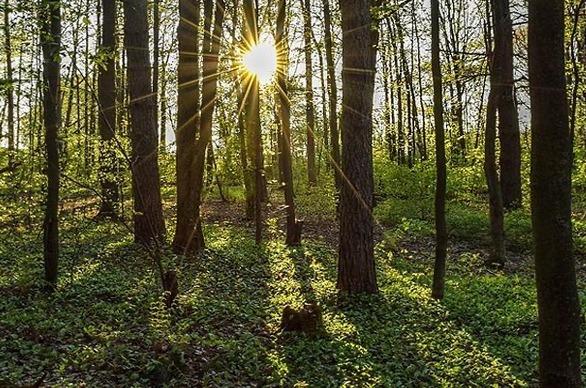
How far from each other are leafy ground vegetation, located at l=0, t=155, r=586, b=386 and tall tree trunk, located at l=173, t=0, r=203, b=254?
705mm

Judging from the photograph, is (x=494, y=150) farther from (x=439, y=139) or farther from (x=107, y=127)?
(x=107, y=127)

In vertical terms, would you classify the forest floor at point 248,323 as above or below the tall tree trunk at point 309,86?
below

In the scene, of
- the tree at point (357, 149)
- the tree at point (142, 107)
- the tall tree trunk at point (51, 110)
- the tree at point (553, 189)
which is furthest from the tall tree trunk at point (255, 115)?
the tree at point (553, 189)

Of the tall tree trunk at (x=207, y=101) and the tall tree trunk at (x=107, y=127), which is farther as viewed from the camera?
the tall tree trunk at (x=107, y=127)

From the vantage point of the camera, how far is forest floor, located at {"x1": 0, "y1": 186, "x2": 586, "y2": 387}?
6.09 m

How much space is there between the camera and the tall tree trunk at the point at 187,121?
12.3 m

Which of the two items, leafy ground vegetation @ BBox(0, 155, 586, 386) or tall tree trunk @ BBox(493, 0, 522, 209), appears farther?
tall tree trunk @ BBox(493, 0, 522, 209)

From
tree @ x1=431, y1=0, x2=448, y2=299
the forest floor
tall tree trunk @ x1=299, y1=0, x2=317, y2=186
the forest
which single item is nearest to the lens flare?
the forest

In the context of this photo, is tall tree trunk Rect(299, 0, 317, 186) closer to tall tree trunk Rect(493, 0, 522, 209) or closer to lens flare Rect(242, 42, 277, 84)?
lens flare Rect(242, 42, 277, 84)

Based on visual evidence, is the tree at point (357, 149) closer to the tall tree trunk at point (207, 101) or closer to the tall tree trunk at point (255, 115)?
the tall tree trunk at point (207, 101)

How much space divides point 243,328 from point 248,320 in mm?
386

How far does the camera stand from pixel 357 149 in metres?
9.29

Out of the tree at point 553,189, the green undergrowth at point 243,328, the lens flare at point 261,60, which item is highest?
the lens flare at point 261,60

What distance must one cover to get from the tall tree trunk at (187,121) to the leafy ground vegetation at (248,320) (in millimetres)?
705
